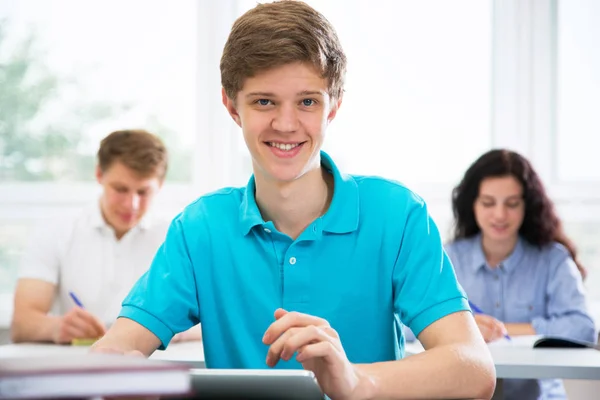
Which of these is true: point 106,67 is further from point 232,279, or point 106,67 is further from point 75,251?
point 232,279

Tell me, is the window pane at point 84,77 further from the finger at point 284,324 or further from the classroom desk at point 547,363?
the finger at point 284,324

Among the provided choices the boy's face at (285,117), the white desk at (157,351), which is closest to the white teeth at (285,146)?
the boy's face at (285,117)

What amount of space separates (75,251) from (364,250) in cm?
177

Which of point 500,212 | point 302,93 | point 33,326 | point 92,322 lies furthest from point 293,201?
point 500,212

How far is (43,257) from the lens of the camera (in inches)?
119

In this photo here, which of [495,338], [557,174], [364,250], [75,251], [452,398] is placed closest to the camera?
[452,398]

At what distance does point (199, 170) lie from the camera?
4320mm

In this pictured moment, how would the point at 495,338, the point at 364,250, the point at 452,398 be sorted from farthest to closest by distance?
the point at 495,338 → the point at 364,250 → the point at 452,398

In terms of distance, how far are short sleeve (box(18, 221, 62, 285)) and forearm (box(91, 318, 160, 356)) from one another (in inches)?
63.0

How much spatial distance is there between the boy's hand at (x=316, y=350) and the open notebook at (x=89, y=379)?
1.44 ft

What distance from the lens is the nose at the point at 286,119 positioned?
58.2 inches

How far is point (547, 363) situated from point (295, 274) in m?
0.89

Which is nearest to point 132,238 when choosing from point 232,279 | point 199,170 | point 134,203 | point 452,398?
point 134,203

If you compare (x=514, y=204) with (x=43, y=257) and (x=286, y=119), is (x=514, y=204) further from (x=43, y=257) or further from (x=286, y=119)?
(x=286, y=119)
